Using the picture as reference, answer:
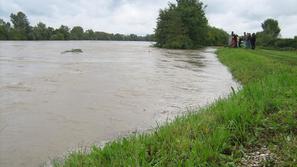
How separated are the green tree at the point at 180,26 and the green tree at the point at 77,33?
6555 cm

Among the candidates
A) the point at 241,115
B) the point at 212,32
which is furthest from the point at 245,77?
the point at 212,32

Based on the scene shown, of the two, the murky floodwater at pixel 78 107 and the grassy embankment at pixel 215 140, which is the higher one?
the grassy embankment at pixel 215 140

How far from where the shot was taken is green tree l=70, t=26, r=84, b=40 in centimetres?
10509

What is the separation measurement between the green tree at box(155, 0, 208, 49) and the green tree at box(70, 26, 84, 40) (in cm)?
6555

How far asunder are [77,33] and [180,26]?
73.2 metres

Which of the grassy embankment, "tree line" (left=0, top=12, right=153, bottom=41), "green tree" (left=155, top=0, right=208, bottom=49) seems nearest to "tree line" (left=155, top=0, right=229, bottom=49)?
"green tree" (left=155, top=0, right=208, bottom=49)

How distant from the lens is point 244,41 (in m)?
33.5

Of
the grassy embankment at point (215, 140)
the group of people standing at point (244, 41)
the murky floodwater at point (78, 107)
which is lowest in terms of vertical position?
the murky floodwater at point (78, 107)

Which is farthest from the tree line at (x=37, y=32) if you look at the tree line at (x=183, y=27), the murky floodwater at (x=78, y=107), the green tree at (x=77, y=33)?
the murky floodwater at (x=78, y=107)

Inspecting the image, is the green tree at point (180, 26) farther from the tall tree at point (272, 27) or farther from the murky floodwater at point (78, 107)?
the murky floodwater at point (78, 107)

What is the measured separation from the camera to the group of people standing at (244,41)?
29.5m

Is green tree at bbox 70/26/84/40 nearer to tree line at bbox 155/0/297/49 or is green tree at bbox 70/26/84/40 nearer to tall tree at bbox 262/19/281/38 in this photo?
tall tree at bbox 262/19/281/38

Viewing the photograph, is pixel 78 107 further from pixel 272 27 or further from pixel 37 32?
pixel 37 32

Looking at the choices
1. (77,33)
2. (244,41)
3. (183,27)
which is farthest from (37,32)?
(244,41)
